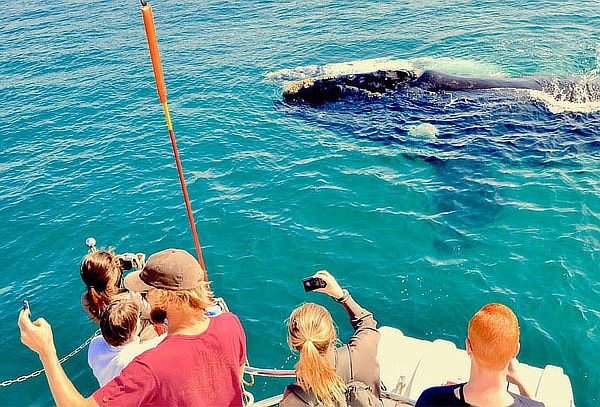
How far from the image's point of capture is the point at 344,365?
15.4 feet

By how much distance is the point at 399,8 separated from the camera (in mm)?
29312

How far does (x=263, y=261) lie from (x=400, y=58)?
550 inches

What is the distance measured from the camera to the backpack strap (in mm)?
4633

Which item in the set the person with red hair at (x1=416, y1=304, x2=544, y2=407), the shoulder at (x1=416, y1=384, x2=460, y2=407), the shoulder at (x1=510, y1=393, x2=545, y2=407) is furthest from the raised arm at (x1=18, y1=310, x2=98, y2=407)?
the shoulder at (x1=510, y1=393, x2=545, y2=407)

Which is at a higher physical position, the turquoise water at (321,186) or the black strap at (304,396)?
the black strap at (304,396)

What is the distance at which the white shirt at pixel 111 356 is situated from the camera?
5461 mm

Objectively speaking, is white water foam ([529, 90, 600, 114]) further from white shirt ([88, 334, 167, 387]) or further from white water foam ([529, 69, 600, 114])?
white shirt ([88, 334, 167, 387])

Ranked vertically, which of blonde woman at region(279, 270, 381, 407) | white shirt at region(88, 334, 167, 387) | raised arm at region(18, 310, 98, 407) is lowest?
white shirt at region(88, 334, 167, 387)

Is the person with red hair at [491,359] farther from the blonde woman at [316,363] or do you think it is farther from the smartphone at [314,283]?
the smartphone at [314,283]

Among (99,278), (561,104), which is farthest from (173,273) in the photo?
(561,104)

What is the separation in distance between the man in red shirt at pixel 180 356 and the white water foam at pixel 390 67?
54.9 ft

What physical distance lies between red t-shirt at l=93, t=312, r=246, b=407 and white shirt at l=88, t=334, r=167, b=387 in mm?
1255

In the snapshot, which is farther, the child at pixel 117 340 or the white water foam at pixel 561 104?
the white water foam at pixel 561 104

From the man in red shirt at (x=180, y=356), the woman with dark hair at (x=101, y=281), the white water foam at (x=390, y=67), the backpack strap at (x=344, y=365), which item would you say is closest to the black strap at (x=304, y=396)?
the backpack strap at (x=344, y=365)
